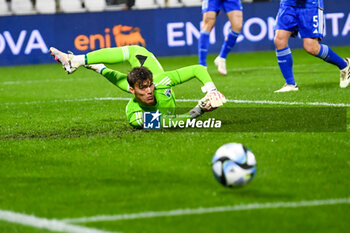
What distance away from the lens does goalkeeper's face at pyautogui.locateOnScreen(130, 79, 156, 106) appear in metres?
6.68

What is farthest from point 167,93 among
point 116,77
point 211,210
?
point 211,210

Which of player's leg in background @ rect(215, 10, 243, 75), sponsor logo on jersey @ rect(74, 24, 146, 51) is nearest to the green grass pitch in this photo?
player's leg in background @ rect(215, 10, 243, 75)

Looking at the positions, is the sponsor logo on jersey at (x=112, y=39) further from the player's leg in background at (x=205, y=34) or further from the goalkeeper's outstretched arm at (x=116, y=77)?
the goalkeeper's outstretched arm at (x=116, y=77)

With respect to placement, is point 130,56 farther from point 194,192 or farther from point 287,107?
point 194,192

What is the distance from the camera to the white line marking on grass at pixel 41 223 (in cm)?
387

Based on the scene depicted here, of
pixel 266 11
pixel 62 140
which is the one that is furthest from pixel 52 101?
pixel 266 11

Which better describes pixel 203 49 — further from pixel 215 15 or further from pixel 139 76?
pixel 139 76

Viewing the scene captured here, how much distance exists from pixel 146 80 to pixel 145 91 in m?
0.12

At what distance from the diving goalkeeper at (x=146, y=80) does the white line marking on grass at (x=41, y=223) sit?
263 cm

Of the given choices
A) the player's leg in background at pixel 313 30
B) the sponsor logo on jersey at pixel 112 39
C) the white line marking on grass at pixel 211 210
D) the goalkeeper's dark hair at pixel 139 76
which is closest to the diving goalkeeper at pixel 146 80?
the goalkeeper's dark hair at pixel 139 76

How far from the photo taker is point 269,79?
1221 centimetres

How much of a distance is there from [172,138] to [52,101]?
14.5 ft

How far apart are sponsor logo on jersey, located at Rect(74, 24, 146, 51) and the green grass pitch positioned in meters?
8.79

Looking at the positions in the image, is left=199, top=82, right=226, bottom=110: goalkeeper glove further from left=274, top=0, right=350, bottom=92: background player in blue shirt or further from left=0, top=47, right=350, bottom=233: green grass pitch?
left=274, top=0, right=350, bottom=92: background player in blue shirt
